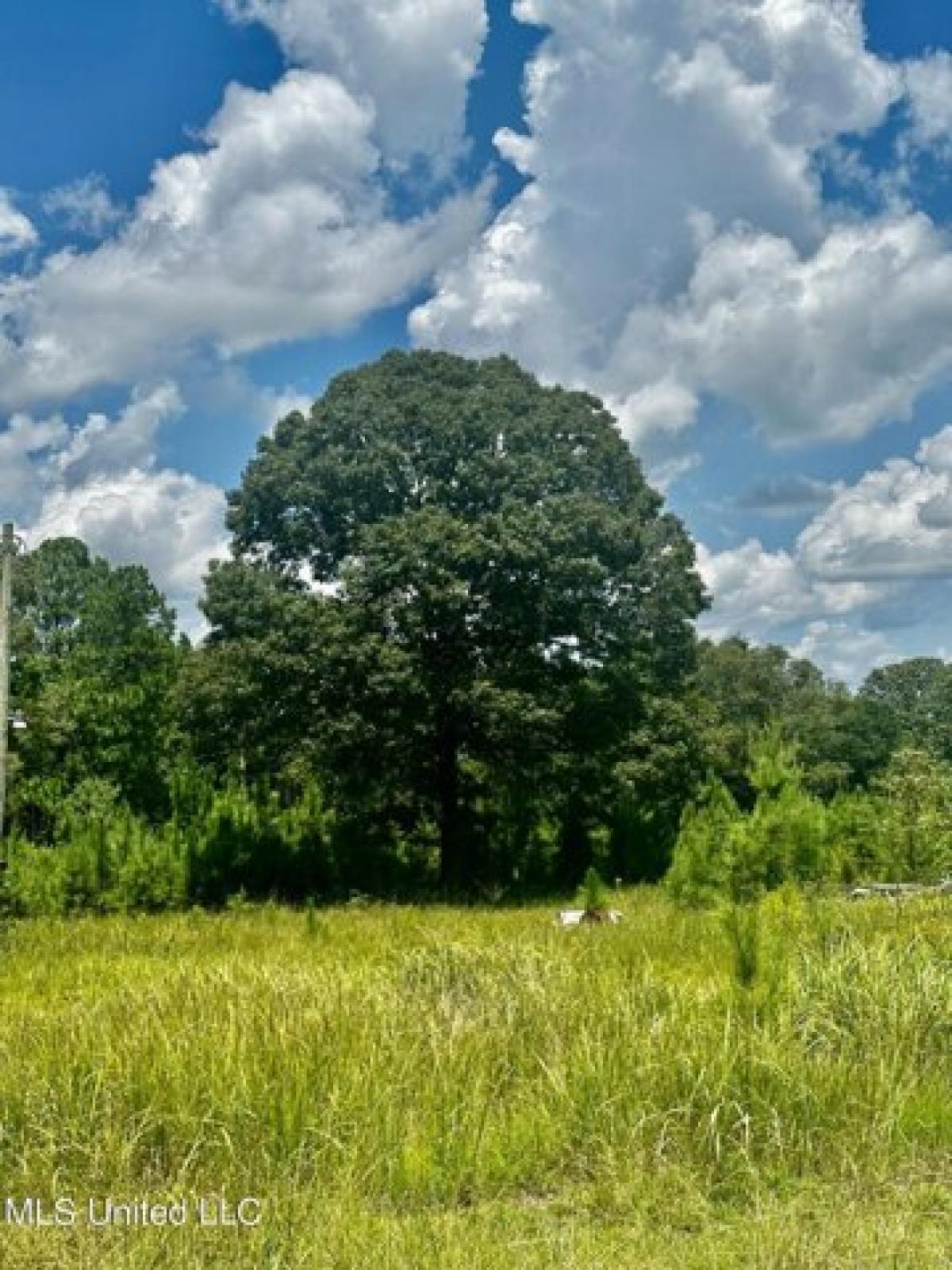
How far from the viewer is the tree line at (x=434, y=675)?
18562mm

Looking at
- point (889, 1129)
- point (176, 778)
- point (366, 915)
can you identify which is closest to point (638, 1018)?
point (889, 1129)

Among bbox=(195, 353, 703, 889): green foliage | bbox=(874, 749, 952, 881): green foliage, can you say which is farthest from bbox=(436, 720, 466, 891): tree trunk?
bbox=(874, 749, 952, 881): green foliage

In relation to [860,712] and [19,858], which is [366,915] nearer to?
[19,858]

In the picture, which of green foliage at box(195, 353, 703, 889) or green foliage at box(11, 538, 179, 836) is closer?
green foliage at box(195, 353, 703, 889)

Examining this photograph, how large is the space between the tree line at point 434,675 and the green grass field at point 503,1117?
9.96 metres

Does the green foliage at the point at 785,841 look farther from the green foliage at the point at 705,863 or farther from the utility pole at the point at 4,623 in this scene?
the utility pole at the point at 4,623

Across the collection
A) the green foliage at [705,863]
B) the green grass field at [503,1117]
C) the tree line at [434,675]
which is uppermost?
the tree line at [434,675]

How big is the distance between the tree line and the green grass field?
9.96 metres

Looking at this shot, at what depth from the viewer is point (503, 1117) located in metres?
5.27

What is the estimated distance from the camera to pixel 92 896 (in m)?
18.9

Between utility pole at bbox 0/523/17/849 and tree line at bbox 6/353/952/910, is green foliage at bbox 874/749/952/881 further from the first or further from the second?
utility pole at bbox 0/523/17/849

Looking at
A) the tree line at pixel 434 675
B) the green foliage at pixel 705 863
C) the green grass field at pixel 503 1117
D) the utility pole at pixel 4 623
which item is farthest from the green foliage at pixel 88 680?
the green grass field at pixel 503 1117

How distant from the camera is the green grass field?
422cm

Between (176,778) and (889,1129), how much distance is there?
20.9m
